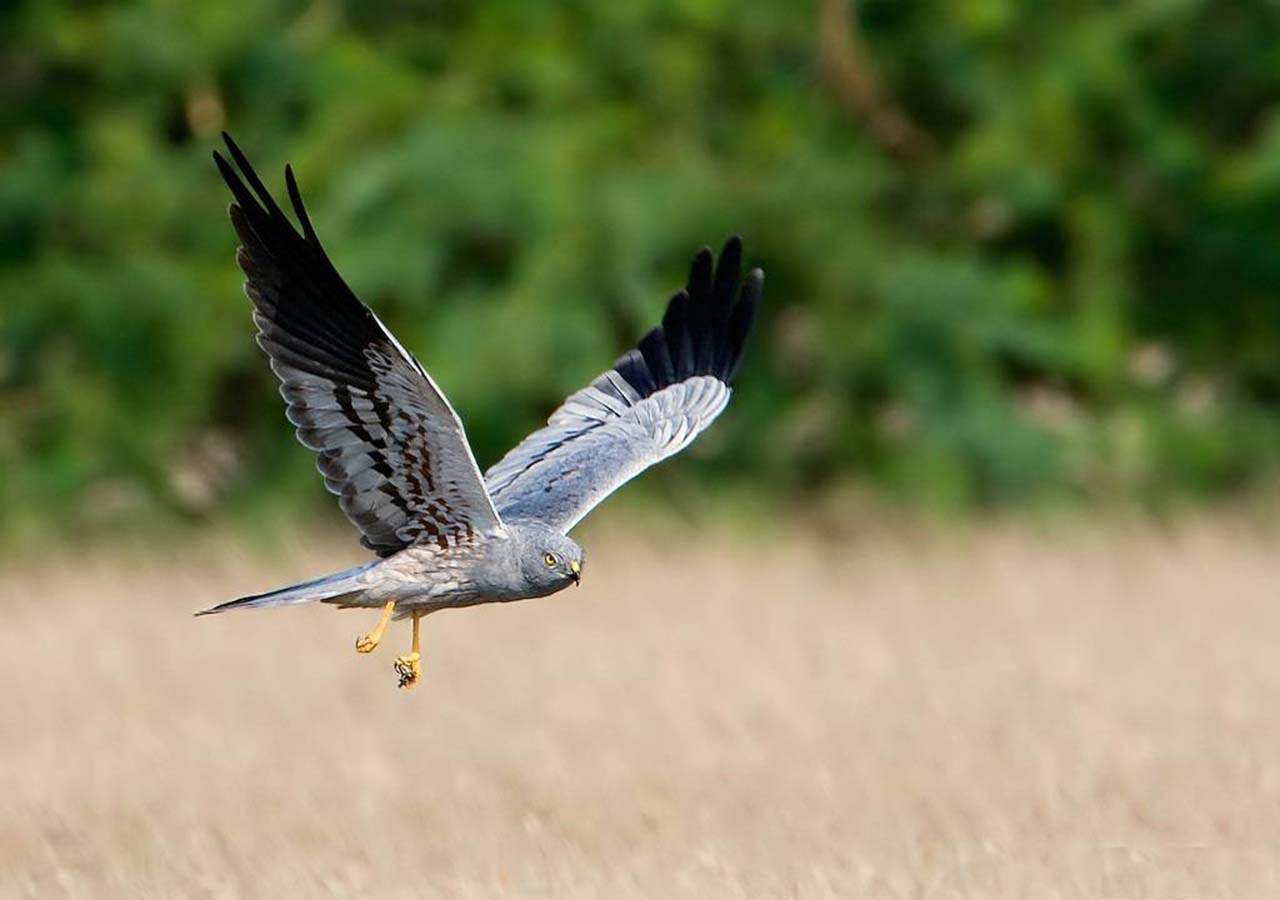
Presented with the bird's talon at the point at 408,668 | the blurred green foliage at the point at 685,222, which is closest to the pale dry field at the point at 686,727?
the bird's talon at the point at 408,668

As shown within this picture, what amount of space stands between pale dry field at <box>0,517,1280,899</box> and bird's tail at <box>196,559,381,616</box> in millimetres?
851

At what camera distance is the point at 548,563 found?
5547 mm

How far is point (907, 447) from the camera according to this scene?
13.9m

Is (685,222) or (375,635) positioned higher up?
(685,222)

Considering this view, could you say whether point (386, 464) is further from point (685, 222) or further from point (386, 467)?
point (685, 222)

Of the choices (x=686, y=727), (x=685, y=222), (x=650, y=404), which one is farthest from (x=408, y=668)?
(x=685, y=222)

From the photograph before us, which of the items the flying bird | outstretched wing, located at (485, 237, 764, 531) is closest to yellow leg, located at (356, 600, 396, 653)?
the flying bird

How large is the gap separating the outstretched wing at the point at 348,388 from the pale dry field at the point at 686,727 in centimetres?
109

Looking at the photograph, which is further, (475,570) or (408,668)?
(408,668)

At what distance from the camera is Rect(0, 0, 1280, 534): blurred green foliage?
1337 cm

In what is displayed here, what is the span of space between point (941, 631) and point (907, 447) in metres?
3.21

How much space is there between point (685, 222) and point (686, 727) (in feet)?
17.3

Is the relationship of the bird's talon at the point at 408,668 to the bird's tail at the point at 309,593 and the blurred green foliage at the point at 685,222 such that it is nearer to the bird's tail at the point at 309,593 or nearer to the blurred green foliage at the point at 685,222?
the bird's tail at the point at 309,593

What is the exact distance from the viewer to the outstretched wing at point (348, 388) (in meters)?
5.18
